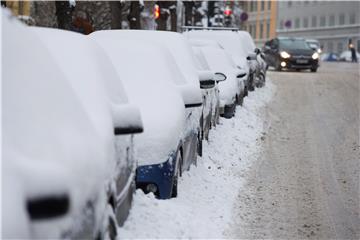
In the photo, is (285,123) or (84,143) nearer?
(84,143)

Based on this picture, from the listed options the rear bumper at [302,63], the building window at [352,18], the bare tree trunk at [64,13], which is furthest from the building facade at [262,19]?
the bare tree trunk at [64,13]

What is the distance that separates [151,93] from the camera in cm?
704

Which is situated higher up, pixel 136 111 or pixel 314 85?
pixel 136 111

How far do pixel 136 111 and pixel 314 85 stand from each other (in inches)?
761

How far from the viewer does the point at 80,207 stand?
3.37 metres

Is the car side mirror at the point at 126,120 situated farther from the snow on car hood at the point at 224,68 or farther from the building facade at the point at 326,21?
the building facade at the point at 326,21

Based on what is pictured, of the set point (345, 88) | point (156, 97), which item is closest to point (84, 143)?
point (156, 97)

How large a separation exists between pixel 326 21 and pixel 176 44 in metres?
77.0

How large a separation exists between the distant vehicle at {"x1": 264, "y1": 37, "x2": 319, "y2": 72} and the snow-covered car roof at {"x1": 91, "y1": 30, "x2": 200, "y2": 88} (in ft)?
73.3

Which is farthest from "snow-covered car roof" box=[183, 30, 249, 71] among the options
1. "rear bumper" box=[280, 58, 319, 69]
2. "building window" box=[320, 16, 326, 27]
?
"building window" box=[320, 16, 326, 27]

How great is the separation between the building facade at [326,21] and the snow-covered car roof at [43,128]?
75.3 metres

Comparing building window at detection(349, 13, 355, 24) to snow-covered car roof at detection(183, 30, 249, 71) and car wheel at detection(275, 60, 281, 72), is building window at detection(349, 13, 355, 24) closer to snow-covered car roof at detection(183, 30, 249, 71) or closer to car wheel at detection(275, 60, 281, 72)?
car wheel at detection(275, 60, 281, 72)

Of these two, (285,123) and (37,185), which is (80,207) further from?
(285,123)

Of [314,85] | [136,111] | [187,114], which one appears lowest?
[314,85]
